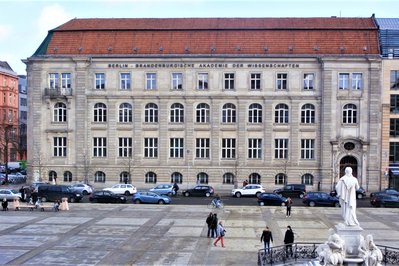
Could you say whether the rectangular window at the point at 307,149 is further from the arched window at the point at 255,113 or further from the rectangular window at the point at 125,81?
the rectangular window at the point at 125,81

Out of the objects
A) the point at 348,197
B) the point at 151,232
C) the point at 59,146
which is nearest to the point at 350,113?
the point at 59,146

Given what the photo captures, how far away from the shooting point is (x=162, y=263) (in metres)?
26.9

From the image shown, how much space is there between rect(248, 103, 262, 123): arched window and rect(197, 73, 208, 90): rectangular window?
560cm

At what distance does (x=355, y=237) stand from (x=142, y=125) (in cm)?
4593

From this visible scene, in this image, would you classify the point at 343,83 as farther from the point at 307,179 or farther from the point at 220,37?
the point at 220,37

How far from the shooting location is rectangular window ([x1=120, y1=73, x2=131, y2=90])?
66.8 meters

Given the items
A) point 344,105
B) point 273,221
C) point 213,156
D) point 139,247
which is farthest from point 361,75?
point 139,247

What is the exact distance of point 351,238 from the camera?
23.0m

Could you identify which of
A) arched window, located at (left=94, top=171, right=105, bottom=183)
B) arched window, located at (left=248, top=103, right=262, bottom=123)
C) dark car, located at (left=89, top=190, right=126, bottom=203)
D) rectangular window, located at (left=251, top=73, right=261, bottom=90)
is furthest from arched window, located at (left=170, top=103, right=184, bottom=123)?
dark car, located at (left=89, top=190, right=126, bottom=203)

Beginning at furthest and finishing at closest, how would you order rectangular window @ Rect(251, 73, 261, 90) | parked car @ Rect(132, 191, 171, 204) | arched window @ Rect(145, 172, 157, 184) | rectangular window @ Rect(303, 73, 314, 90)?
1. arched window @ Rect(145, 172, 157, 184)
2. rectangular window @ Rect(251, 73, 261, 90)
3. rectangular window @ Rect(303, 73, 314, 90)
4. parked car @ Rect(132, 191, 171, 204)

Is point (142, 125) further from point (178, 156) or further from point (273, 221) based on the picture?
point (273, 221)

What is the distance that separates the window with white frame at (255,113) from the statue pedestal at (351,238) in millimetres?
43173

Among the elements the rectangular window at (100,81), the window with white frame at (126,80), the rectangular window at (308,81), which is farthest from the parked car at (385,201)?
the rectangular window at (100,81)

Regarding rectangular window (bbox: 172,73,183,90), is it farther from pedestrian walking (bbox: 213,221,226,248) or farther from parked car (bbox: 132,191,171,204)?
pedestrian walking (bbox: 213,221,226,248)
